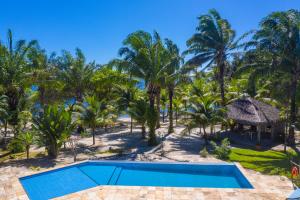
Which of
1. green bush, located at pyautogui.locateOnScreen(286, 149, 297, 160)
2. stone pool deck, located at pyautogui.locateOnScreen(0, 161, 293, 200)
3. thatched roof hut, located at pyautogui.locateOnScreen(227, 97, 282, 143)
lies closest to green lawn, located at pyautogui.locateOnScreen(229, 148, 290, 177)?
green bush, located at pyautogui.locateOnScreen(286, 149, 297, 160)

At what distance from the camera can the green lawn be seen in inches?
542

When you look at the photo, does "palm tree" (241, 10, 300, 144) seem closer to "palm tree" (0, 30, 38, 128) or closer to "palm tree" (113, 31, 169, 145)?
"palm tree" (113, 31, 169, 145)

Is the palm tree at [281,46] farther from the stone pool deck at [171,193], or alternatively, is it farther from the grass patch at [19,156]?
the grass patch at [19,156]

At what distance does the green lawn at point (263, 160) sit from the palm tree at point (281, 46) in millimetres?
2920

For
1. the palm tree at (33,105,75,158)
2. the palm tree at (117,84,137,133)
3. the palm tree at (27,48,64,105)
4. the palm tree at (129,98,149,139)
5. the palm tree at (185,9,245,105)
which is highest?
the palm tree at (185,9,245,105)

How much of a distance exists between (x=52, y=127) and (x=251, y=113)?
48.3 ft

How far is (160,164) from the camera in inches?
579

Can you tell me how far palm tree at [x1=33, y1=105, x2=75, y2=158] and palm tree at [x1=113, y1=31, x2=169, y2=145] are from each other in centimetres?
610

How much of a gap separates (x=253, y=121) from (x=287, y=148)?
2.91 m

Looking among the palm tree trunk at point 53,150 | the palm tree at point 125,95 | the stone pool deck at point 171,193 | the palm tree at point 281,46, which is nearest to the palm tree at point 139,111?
the palm tree at point 125,95

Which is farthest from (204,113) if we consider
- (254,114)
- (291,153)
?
(291,153)

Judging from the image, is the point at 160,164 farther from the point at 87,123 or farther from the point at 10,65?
the point at 10,65

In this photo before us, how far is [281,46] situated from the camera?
62.0 ft

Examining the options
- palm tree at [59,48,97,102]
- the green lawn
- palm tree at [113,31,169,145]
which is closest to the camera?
the green lawn
